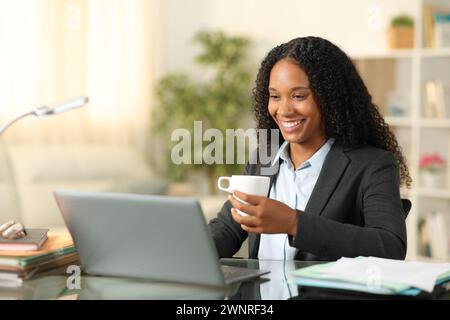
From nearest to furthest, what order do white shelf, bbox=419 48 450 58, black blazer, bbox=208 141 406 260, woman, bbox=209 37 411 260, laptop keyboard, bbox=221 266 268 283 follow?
laptop keyboard, bbox=221 266 268 283 < black blazer, bbox=208 141 406 260 < woman, bbox=209 37 411 260 < white shelf, bbox=419 48 450 58

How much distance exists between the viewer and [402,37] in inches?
157

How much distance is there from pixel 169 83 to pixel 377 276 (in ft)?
12.1

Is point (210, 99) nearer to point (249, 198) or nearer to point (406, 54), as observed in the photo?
point (406, 54)

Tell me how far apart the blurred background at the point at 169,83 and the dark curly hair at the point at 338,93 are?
220 cm

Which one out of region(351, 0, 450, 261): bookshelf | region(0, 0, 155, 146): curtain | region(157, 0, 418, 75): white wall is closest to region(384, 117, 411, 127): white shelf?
region(351, 0, 450, 261): bookshelf

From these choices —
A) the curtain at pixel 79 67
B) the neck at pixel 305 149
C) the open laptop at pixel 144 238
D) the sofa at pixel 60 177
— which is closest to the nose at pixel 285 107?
the neck at pixel 305 149

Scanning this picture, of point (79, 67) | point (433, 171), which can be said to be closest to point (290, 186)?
point (433, 171)

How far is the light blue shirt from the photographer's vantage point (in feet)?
5.61

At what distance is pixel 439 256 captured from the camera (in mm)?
3805

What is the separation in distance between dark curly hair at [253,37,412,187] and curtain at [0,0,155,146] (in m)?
2.68

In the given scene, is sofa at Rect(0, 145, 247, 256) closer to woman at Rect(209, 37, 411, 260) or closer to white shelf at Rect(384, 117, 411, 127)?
white shelf at Rect(384, 117, 411, 127)

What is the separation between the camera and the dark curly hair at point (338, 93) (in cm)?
170

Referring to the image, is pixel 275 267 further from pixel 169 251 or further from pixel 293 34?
pixel 293 34
